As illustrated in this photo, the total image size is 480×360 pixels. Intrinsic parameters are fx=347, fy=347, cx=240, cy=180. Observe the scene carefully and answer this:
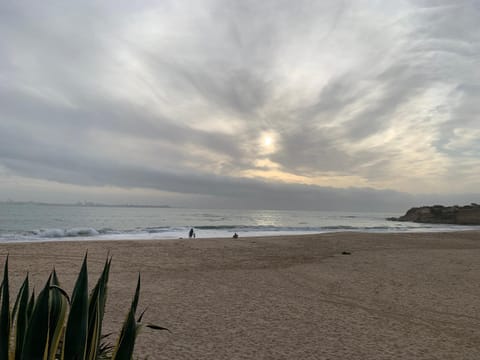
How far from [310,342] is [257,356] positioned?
2.73 feet

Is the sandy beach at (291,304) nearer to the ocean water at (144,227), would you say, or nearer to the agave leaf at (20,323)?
the agave leaf at (20,323)

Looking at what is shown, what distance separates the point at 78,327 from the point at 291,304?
5.34m

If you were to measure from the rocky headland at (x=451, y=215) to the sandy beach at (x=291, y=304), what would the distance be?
64250 mm

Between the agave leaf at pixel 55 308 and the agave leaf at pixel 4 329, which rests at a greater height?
the agave leaf at pixel 55 308

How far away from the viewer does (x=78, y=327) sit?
138cm

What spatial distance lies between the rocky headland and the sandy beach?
211 ft

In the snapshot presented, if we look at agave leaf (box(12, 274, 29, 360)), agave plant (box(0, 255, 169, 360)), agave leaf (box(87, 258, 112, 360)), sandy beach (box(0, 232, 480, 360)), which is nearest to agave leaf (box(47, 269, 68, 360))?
agave plant (box(0, 255, 169, 360))

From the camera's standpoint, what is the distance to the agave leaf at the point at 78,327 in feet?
4.48

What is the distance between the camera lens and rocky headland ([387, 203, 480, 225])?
216 ft

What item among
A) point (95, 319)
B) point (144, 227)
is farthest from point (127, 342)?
point (144, 227)

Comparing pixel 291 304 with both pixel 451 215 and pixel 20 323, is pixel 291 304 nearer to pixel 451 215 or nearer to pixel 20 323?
pixel 20 323

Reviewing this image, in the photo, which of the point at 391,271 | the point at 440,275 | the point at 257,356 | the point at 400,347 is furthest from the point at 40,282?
the point at 440,275

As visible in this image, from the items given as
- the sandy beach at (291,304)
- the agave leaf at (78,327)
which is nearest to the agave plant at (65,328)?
the agave leaf at (78,327)

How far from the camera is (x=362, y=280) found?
870 centimetres
